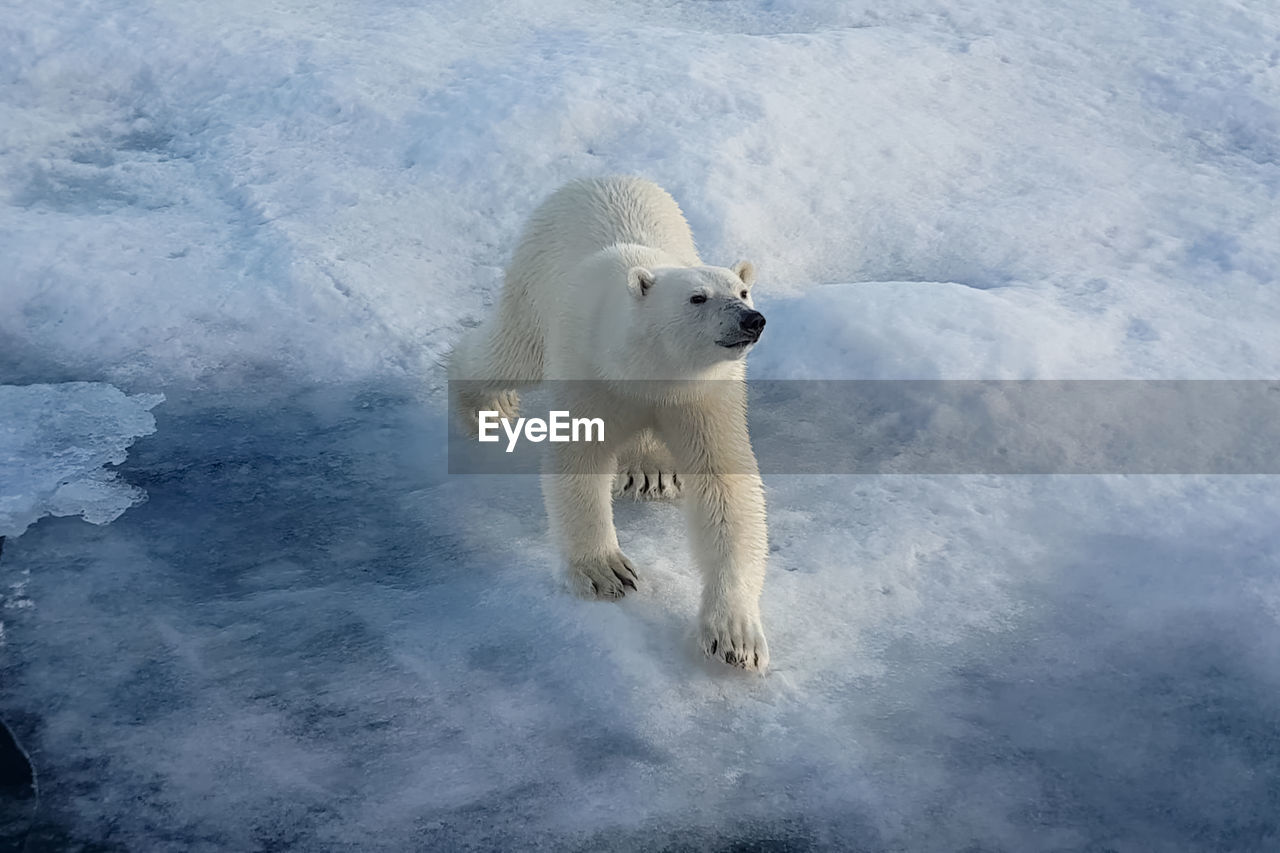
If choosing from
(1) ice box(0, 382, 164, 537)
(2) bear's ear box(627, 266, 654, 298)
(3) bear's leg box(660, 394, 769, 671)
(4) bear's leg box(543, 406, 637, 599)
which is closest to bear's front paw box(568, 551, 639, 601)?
(4) bear's leg box(543, 406, 637, 599)

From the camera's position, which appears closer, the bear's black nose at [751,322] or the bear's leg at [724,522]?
the bear's black nose at [751,322]

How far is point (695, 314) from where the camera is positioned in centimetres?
323

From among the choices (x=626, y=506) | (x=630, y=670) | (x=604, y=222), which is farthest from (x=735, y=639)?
(x=604, y=222)

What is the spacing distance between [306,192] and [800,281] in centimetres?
228

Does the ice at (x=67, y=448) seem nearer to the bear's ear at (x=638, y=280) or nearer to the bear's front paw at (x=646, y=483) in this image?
the bear's front paw at (x=646, y=483)

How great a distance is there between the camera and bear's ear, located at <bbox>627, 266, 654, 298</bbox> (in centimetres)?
336

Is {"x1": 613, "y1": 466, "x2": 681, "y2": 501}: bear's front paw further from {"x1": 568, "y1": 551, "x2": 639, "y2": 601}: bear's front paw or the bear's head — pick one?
the bear's head

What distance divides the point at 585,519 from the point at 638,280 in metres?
0.68

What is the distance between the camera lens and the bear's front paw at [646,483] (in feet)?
13.6

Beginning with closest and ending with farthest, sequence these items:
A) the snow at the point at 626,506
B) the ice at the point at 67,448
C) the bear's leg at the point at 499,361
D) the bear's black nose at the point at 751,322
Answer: the snow at the point at 626,506, the bear's black nose at the point at 751,322, the ice at the point at 67,448, the bear's leg at the point at 499,361

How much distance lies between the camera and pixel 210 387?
4.61 m

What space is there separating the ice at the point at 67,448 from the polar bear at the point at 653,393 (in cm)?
143

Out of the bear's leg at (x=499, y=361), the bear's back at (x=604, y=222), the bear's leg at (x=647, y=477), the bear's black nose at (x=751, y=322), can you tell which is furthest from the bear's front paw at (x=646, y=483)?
the bear's black nose at (x=751, y=322)

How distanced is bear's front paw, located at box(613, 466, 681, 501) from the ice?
4.93ft
